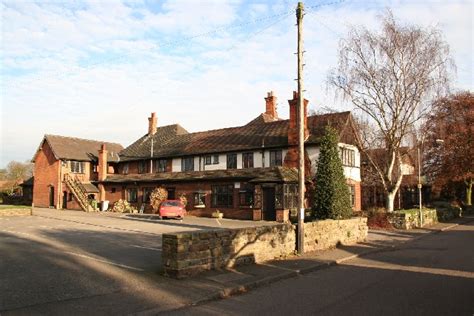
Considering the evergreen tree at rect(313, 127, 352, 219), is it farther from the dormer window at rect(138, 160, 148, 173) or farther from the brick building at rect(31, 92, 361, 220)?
the dormer window at rect(138, 160, 148, 173)

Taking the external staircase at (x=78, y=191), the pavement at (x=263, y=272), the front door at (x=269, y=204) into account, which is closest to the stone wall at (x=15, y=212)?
the external staircase at (x=78, y=191)

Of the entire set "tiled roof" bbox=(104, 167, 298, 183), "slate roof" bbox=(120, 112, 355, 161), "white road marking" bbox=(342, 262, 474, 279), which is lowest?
"white road marking" bbox=(342, 262, 474, 279)

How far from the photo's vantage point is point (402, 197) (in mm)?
55344

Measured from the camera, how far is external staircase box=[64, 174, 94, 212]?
44406 millimetres

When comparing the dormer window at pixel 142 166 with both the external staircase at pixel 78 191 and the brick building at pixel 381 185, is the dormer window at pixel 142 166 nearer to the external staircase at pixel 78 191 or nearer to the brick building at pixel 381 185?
the external staircase at pixel 78 191

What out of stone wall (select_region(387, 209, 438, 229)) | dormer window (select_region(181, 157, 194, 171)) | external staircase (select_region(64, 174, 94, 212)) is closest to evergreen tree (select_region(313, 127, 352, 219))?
stone wall (select_region(387, 209, 438, 229))

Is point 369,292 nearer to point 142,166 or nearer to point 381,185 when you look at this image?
point 381,185

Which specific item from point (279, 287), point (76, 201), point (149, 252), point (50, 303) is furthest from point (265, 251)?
point (76, 201)

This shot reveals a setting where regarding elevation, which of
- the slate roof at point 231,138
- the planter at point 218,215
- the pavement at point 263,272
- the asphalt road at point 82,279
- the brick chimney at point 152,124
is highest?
the brick chimney at point 152,124

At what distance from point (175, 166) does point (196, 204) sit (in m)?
6.29

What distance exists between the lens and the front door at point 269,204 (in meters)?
32.4

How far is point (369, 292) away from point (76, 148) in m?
46.9

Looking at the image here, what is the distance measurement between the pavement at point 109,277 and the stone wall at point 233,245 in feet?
1.11

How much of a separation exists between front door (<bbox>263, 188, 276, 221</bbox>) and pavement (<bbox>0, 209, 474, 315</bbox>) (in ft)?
50.2
